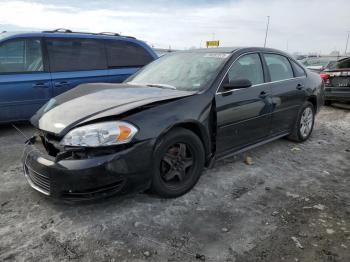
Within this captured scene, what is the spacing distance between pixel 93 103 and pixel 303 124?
372cm

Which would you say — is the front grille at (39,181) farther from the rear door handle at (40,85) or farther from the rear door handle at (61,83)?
the rear door handle at (61,83)

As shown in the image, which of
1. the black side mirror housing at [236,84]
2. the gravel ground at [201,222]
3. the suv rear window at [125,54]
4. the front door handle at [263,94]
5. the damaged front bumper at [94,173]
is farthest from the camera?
the suv rear window at [125,54]

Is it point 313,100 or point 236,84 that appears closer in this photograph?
point 236,84

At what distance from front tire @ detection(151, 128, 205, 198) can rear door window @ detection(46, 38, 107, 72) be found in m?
3.50

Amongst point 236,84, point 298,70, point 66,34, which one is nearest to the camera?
point 236,84

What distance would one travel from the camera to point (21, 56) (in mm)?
5480

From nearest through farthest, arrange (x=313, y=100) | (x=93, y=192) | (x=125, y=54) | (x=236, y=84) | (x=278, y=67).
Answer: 1. (x=93, y=192)
2. (x=236, y=84)
3. (x=278, y=67)
4. (x=313, y=100)
5. (x=125, y=54)

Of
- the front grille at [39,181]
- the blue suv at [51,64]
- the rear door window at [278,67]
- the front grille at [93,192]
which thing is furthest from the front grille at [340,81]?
the front grille at [39,181]

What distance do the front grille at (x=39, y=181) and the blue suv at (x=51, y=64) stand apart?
264 cm

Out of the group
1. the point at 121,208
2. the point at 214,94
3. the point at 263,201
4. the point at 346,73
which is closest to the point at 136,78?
the point at 214,94

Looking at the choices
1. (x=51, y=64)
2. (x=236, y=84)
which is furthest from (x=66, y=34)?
(x=236, y=84)

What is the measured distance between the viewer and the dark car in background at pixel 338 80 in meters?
8.02

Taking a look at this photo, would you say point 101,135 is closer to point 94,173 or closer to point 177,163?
point 94,173

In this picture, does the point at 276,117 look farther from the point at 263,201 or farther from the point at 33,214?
the point at 33,214
